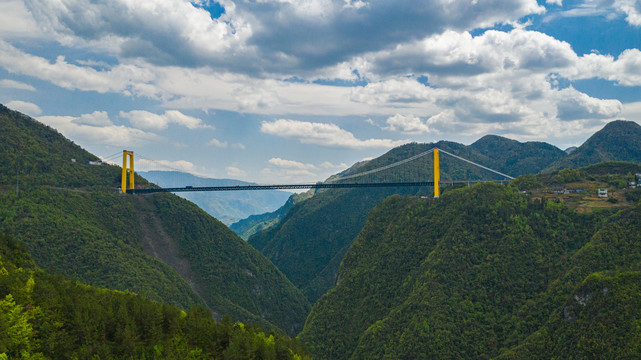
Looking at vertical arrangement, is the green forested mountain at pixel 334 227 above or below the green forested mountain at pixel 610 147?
below

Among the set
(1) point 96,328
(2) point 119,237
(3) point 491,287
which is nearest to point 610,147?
(3) point 491,287

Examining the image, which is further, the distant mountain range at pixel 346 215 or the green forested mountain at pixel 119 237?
the distant mountain range at pixel 346 215

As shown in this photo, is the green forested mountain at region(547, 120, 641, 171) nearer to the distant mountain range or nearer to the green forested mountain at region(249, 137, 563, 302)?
the distant mountain range

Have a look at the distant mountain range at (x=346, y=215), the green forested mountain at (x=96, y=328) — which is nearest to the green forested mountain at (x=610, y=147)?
the distant mountain range at (x=346, y=215)

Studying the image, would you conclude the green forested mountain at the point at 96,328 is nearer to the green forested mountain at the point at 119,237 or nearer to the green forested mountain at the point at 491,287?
the green forested mountain at the point at 491,287

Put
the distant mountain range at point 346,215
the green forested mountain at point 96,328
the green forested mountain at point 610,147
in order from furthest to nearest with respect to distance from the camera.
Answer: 1. the distant mountain range at point 346,215
2. the green forested mountain at point 610,147
3. the green forested mountain at point 96,328

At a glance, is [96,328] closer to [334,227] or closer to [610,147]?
[334,227]

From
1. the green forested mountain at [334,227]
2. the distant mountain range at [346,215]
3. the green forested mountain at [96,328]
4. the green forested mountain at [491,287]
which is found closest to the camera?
the green forested mountain at [96,328]
